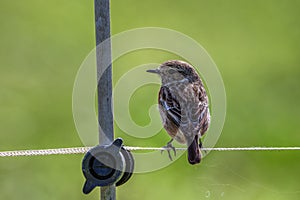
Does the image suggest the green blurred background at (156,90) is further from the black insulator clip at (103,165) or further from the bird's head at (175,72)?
the black insulator clip at (103,165)

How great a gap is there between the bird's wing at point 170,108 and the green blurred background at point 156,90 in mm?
767

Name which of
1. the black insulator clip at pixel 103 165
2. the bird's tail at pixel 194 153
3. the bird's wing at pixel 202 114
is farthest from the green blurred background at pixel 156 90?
the black insulator clip at pixel 103 165

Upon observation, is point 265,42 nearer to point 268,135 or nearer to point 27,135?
point 268,135

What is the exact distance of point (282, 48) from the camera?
16297 mm

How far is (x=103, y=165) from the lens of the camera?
14.5 feet

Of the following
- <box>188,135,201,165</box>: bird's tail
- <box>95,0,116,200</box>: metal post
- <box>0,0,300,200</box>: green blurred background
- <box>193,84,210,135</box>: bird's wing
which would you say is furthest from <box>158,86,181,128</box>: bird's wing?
<box>95,0,116,200</box>: metal post

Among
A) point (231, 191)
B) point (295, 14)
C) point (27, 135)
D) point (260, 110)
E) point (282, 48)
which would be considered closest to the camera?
point (231, 191)

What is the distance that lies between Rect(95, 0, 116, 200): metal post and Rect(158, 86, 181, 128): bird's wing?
2456mm

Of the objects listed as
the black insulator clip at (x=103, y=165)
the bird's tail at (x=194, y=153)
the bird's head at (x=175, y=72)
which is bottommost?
the bird's tail at (x=194, y=153)

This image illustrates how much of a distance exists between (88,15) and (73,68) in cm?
254

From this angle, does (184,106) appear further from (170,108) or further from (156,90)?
(156,90)

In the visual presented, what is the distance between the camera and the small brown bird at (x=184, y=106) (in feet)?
22.3

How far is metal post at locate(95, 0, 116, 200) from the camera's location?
443 cm

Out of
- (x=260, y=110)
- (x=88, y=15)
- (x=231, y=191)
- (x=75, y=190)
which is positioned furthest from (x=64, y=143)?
(x=88, y=15)
